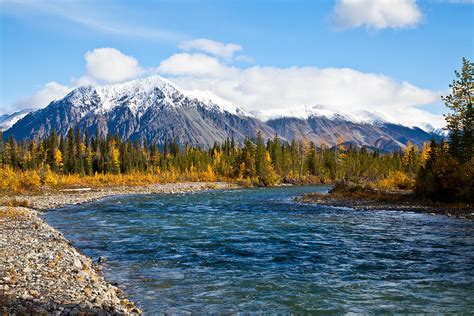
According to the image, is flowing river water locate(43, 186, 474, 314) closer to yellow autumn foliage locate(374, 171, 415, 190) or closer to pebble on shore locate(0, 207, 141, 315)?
pebble on shore locate(0, 207, 141, 315)

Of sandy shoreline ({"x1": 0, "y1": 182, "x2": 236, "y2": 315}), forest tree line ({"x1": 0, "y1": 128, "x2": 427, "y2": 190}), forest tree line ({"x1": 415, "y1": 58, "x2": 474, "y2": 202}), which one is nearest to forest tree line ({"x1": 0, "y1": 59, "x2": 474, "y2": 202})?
forest tree line ({"x1": 0, "y1": 128, "x2": 427, "y2": 190})

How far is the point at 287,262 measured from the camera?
64.2 feet

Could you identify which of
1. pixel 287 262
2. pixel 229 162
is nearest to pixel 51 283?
pixel 287 262

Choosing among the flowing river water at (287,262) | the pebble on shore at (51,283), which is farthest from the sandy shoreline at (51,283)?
the flowing river water at (287,262)

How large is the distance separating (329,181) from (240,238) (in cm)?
10026

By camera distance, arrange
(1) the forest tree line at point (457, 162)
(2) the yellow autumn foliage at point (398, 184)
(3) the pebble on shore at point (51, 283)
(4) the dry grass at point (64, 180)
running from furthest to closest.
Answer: (2) the yellow autumn foliage at point (398, 184) < (4) the dry grass at point (64, 180) < (1) the forest tree line at point (457, 162) < (3) the pebble on shore at point (51, 283)

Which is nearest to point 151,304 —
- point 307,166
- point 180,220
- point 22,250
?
point 22,250

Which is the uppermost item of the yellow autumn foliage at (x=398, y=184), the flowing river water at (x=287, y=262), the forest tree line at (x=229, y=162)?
the forest tree line at (x=229, y=162)

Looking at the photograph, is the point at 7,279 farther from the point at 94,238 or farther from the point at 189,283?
the point at 94,238

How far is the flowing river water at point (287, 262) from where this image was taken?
13945 mm

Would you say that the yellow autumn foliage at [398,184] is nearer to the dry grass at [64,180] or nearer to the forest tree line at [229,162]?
the forest tree line at [229,162]

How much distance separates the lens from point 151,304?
13.7m

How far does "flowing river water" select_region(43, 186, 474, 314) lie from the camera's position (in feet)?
45.8

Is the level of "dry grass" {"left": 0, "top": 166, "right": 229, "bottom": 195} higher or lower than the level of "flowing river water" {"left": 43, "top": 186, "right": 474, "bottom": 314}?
higher
